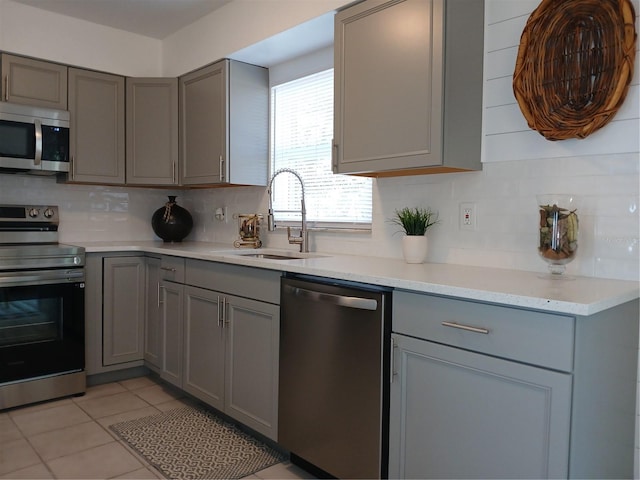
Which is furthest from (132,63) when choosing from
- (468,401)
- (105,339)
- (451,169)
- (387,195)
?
(468,401)

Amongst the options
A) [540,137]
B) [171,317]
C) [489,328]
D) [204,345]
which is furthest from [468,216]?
[171,317]

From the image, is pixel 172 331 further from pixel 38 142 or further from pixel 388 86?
pixel 388 86

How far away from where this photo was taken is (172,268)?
10.00 ft

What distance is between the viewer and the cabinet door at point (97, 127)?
3.39m

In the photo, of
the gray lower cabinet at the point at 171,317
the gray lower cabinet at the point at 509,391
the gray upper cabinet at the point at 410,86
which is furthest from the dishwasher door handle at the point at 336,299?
the gray lower cabinet at the point at 171,317

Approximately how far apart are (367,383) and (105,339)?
7.09ft

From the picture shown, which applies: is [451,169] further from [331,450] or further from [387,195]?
[331,450]

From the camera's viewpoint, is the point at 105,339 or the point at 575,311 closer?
the point at 575,311

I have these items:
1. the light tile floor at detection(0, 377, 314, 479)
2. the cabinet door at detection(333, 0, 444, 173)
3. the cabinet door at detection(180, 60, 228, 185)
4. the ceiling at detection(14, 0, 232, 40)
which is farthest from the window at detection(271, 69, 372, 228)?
the light tile floor at detection(0, 377, 314, 479)

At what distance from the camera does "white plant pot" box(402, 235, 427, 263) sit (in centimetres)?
224

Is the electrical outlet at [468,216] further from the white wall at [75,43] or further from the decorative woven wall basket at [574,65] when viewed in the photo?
the white wall at [75,43]

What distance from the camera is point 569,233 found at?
172 cm

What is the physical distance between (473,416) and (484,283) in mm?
412

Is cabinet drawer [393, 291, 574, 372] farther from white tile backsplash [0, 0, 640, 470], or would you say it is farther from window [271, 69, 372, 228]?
window [271, 69, 372, 228]
